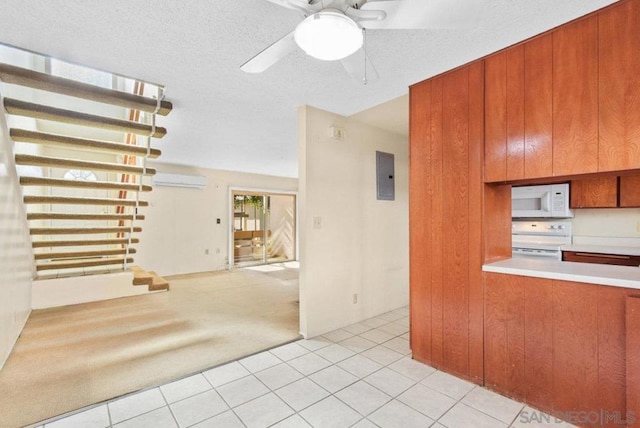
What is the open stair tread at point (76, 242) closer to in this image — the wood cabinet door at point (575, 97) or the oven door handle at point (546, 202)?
the wood cabinet door at point (575, 97)

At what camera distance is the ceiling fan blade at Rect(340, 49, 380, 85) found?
1.46m

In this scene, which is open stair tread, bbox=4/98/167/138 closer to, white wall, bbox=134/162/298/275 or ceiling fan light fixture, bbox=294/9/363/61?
ceiling fan light fixture, bbox=294/9/363/61

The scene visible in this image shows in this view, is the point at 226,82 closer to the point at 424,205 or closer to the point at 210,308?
the point at 424,205

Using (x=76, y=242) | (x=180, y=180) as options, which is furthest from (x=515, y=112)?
(x=180, y=180)

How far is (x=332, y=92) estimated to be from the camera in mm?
2541

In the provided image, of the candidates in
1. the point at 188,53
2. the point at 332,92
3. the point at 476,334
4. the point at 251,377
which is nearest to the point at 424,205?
the point at 476,334

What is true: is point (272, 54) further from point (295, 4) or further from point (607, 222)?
point (607, 222)

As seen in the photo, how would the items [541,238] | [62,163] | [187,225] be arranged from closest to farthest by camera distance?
[62,163]
[541,238]
[187,225]

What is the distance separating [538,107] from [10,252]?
4.45 metres

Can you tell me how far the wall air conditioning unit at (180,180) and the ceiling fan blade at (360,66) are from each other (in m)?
5.16

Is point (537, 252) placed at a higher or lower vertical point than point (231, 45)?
lower

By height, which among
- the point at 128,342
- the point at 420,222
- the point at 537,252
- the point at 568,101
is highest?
the point at 568,101

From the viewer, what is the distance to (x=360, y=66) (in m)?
1.52

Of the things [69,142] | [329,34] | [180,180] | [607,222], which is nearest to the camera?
[329,34]
